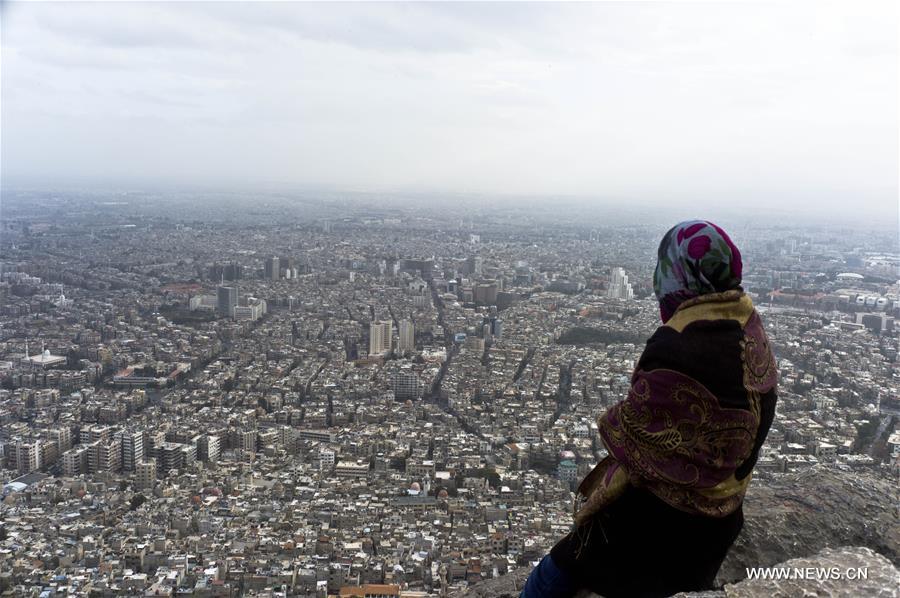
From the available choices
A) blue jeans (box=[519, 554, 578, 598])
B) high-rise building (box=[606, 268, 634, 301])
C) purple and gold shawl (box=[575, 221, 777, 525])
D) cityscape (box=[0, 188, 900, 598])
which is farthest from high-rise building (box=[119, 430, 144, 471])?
high-rise building (box=[606, 268, 634, 301])

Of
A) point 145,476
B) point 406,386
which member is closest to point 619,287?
point 406,386

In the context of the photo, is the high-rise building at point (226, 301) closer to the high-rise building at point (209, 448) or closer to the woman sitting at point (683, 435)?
the high-rise building at point (209, 448)

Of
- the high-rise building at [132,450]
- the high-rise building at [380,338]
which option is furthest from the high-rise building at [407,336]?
the high-rise building at [132,450]

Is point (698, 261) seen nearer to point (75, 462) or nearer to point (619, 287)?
point (75, 462)

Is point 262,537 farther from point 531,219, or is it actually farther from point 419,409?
point 531,219

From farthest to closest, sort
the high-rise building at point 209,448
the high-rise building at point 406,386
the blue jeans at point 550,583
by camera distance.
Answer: the high-rise building at point 406,386 < the high-rise building at point 209,448 < the blue jeans at point 550,583

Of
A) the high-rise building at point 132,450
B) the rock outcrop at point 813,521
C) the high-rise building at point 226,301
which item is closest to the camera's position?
the rock outcrop at point 813,521

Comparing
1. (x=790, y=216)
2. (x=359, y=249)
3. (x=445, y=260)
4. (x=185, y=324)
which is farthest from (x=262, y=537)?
(x=790, y=216)

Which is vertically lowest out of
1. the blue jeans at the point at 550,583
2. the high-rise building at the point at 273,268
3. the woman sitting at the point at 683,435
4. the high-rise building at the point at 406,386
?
the high-rise building at the point at 406,386
